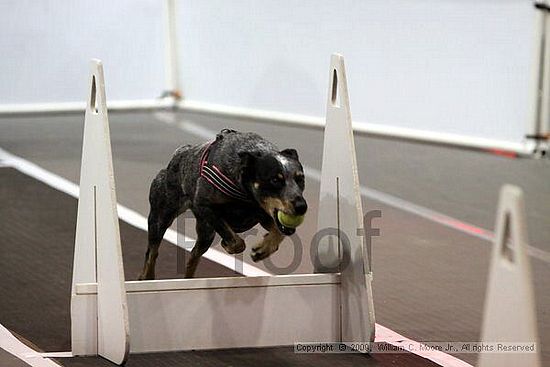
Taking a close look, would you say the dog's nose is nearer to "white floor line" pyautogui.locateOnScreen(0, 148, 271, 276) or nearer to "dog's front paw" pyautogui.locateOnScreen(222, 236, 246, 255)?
"dog's front paw" pyautogui.locateOnScreen(222, 236, 246, 255)

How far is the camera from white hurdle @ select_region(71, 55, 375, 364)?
181 inches

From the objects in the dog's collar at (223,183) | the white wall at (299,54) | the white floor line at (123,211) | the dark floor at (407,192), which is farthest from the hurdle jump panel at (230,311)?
the white wall at (299,54)

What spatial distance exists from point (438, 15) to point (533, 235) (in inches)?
166

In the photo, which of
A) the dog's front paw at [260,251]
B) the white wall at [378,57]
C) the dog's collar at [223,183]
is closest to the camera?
the dog's collar at [223,183]

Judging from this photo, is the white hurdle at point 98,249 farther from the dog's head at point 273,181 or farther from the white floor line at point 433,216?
the white floor line at point 433,216

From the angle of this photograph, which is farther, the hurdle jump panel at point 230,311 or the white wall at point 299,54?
the white wall at point 299,54

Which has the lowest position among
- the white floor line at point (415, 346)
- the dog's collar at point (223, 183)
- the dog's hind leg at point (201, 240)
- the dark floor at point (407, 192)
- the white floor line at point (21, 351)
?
the dark floor at point (407, 192)

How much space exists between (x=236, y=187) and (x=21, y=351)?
1.17 metres

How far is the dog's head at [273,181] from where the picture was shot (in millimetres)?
4289

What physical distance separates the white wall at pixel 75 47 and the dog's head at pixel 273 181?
961cm

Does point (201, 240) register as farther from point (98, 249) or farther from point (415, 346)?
point (415, 346)

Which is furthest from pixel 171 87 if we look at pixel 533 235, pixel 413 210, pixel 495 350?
pixel 495 350

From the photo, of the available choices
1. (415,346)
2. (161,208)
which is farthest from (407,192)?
(161,208)

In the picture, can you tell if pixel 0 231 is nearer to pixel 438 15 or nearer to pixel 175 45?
pixel 438 15
